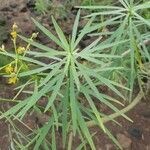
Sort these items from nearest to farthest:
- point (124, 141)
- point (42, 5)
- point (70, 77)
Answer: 1. point (70, 77)
2. point (124, 141)
3. point (42, 5)

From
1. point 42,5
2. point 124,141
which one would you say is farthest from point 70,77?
point 42,5

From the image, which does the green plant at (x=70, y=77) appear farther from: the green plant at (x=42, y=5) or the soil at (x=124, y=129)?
the green plant at (x=42, y=5)

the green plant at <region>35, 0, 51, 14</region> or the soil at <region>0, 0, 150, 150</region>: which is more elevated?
the green plant at <region>35, 0, 51, 14</region>

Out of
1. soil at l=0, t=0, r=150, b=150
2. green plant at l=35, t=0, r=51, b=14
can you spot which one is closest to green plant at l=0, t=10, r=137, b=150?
soil at l=0, t=0, r=150, b=150

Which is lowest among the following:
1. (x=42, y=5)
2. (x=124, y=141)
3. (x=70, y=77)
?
(x=124, y=141)

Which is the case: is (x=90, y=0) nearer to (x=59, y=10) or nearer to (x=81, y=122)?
(x=59, y=10)

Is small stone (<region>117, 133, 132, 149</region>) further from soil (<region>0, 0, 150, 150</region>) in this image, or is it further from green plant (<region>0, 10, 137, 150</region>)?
green plant (<region>0, 10, 137, 150</region>)

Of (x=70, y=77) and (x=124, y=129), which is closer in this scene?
(x=70, y=77)

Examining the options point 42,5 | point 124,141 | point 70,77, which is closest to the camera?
point 70,77

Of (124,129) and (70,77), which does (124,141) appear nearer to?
(124,129)
